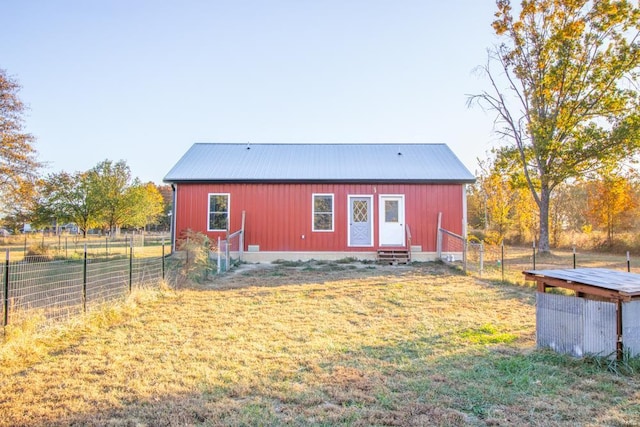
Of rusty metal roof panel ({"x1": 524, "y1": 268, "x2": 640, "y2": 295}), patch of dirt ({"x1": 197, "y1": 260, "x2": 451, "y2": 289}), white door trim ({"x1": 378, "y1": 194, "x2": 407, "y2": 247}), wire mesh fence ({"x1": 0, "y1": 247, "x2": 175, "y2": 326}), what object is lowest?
patch of dirt ({"x1": 197, "y1": 260, "x2": 451, "y2": 289})

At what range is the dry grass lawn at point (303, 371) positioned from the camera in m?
2.58

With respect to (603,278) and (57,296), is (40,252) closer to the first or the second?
(57,296)

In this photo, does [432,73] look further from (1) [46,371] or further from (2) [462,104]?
(1) [46,371]

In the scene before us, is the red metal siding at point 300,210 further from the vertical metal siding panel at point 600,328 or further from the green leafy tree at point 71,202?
the green leafy tree at point 71,202

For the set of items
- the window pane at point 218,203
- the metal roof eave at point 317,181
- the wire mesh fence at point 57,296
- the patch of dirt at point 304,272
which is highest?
the metal roof eave at point 317,181

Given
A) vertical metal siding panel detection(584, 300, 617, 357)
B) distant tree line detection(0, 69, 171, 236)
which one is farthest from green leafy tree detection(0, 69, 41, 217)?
vertical metal siding panel detection(584, 300, 617, 357)

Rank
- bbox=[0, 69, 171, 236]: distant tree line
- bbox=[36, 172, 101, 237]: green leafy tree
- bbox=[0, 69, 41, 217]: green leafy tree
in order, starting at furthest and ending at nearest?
1. bbox=[36, 172, 101, 237]: green leafy tree
2. bbox=[0, 69, 171, 236]: distant tree line
3. bbox=[0, 69, 41, 217]: green leafy tree

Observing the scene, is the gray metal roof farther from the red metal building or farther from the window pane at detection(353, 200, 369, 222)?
the window pane at detection(353, 200, 369, 222)

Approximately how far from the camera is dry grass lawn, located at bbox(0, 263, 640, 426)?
102 inches

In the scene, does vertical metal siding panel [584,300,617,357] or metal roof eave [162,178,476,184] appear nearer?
vertical metal siding panel [584,300,617,357]

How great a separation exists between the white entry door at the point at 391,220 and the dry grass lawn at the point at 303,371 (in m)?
7.03

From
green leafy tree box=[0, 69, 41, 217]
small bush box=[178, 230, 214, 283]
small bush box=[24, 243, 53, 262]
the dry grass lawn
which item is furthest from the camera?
green leafy tree box=[0, 69, 41, 217]

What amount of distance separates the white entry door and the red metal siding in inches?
7.6

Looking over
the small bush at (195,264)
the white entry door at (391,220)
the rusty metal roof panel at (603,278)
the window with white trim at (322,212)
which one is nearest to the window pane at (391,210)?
the white entry door at (391,220)
